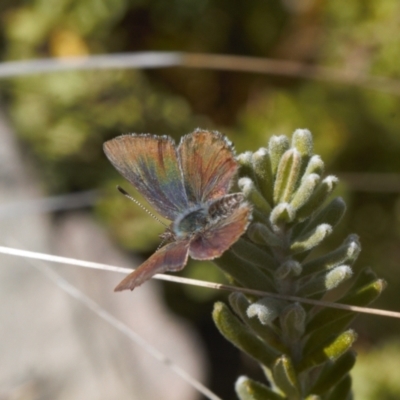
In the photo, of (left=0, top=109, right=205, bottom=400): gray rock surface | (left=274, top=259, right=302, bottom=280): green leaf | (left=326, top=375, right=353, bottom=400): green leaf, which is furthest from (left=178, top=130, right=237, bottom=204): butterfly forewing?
(left=0, top=109, right=205, bottom=400): gray rock surface

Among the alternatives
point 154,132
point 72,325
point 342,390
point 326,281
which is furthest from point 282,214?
point 154,132

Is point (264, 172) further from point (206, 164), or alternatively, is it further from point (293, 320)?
point (293, 320)

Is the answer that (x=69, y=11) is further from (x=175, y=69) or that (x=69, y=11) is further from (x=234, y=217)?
(x=234, y=217)

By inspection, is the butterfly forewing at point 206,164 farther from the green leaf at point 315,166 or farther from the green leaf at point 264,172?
the green leaf at point 315,166

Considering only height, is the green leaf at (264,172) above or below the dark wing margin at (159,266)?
above

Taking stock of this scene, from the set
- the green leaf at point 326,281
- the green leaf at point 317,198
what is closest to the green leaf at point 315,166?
the green leaf at point 317,198

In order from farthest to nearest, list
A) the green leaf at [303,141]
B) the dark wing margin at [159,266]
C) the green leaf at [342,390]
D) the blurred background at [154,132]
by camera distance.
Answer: the blurred background at [154,132], the green leaf at [342,390], the green leaf at [303,141], the dark wing margin at [159,266]

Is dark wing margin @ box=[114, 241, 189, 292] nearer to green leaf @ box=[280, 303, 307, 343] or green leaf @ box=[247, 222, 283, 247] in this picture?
green leaf @ box=[247, 222, 283, 247]
